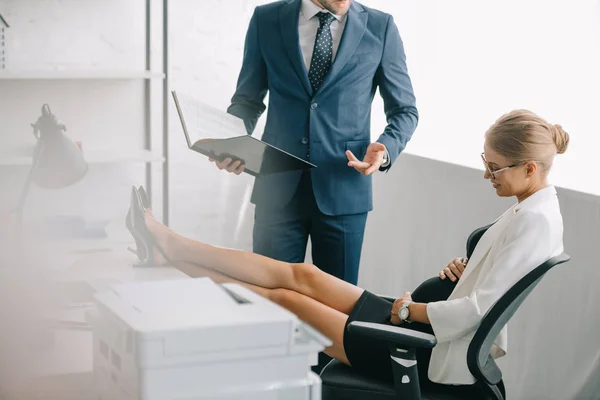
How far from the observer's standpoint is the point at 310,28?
2008 millimetres

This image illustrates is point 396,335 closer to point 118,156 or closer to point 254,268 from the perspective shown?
point 254,268

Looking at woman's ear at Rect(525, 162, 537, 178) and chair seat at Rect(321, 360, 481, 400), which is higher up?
woman's ear at Rect(525, 162, 537, 178)

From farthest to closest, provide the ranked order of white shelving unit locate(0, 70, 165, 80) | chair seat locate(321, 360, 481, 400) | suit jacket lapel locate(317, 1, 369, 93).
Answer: white shelving unit locate(0, 70, 165, 80) → suit jacket lapel locate(317, 1, 369, 93) → chair seat locate(321, 360, 481, 400)

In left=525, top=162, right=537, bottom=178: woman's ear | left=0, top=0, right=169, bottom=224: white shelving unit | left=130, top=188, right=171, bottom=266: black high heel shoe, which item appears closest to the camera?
left=525, top=162, right=537, bottom=178: woman's ear

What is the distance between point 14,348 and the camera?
1.29 meters

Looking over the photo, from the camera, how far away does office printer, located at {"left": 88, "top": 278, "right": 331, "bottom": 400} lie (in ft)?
2.73

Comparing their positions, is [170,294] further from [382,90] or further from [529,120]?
[382,90]

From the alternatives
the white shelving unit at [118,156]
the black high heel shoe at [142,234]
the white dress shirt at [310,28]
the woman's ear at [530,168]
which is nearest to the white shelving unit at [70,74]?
the white shelving unit at [118,156]

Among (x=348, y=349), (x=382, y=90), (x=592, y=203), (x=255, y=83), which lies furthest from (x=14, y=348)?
(x=592, y=203)

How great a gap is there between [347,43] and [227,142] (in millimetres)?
432

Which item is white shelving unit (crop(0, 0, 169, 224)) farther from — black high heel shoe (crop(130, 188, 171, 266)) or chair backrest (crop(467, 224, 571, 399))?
chair backrest (crop(467, 224, 571, 399))

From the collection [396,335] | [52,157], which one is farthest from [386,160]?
[52,157]

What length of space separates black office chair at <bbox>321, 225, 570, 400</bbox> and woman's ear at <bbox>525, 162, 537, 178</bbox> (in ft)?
0.74

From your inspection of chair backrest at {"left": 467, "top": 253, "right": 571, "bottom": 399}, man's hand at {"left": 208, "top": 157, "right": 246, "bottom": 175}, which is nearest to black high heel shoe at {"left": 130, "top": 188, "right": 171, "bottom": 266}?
man's hand at {"left": 208, "top": 157, "right": 246, "bottom": 175}
